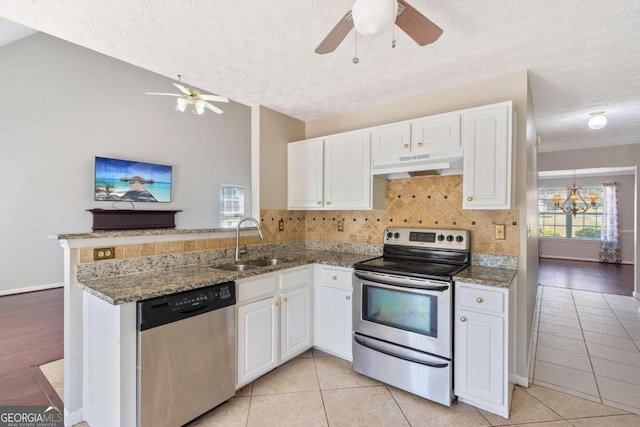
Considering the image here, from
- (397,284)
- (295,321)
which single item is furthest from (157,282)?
(397,284)

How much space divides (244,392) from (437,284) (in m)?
1.61

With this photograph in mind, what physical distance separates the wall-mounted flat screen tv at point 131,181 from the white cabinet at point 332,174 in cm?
426

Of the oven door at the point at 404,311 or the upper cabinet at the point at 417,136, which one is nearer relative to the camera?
the oven door at the point at 404,311

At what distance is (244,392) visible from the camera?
2199mm

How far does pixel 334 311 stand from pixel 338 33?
6.96ft

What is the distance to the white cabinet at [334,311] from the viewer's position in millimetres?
2572

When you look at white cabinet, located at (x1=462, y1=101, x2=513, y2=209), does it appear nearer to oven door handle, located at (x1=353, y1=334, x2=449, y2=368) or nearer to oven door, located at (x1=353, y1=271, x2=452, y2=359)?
oven door, located at (x1=353, y1=271, x2=452, y2=359)

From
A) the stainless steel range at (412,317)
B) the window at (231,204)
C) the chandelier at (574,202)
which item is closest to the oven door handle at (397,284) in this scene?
the stainless steel range at (412,317)

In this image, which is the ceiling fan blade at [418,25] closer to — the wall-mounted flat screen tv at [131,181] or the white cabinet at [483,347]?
the white cabinet at [483,347]

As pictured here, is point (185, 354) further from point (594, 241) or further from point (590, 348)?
point (594, 241)

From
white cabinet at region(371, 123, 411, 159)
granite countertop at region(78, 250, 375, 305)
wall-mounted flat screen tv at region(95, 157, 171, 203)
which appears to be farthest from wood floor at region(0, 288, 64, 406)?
white cabinet at region(371, 123, 411, 159)

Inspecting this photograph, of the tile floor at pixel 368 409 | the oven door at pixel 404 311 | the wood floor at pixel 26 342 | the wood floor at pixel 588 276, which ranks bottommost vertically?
the tile floor at pixel 368 409

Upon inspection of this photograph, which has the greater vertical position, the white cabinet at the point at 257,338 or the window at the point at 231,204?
the window at the point at 231,204

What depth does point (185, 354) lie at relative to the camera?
1.75 m
